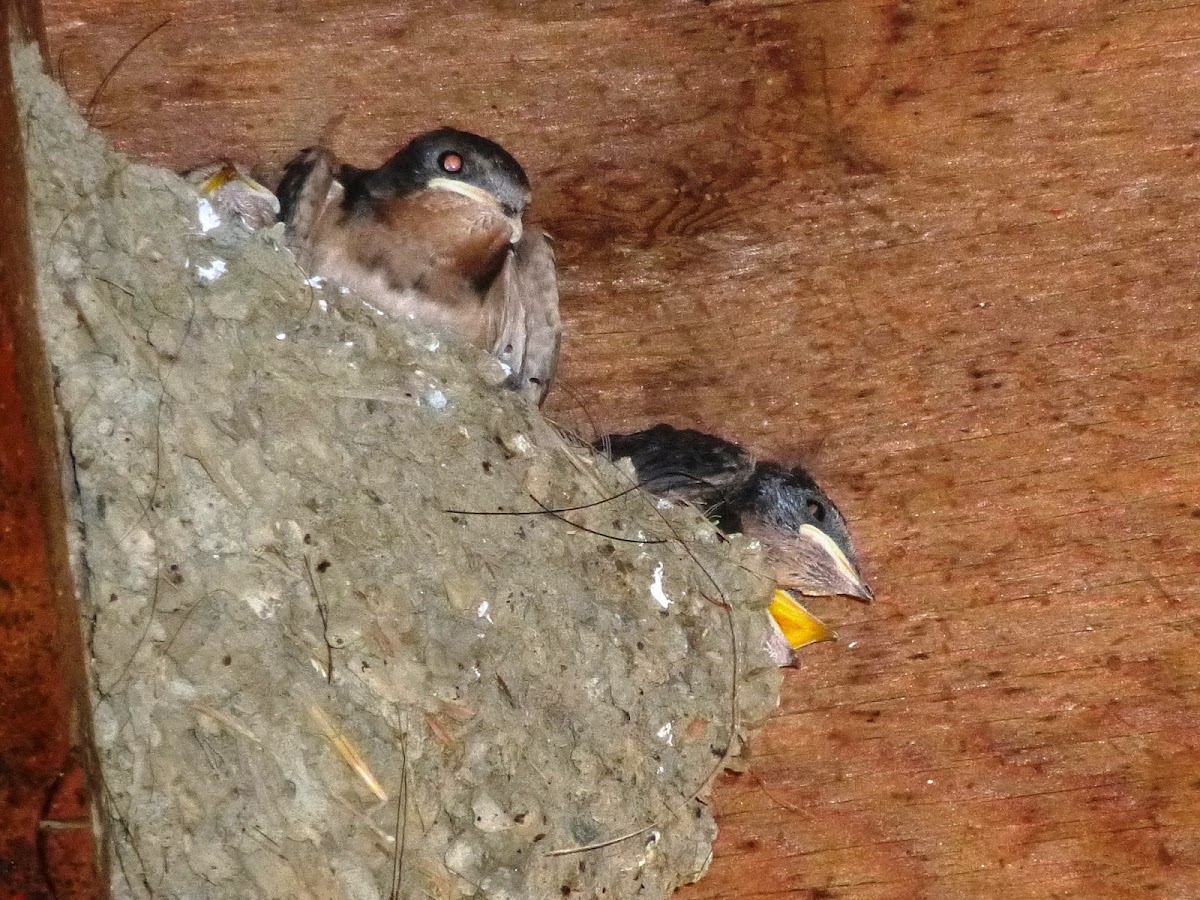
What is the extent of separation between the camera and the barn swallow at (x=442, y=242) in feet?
9.30

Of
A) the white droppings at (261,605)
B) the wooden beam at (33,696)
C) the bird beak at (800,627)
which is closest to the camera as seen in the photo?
the wooden beam at (33,696)

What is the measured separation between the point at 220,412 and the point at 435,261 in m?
0.71

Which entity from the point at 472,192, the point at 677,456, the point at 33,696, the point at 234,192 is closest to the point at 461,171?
the point at 472,192

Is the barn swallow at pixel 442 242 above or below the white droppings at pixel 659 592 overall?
above

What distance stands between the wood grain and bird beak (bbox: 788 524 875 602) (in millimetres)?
73

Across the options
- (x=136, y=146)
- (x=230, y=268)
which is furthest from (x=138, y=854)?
(x=136, y=146)

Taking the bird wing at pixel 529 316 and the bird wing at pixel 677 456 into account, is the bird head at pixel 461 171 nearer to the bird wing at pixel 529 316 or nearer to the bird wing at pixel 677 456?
the bird wing at pixel 529 316

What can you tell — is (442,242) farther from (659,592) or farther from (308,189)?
(659,592)

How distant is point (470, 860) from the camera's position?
2.49m

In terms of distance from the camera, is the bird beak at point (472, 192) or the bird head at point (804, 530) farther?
the bird head at point (804, 530)

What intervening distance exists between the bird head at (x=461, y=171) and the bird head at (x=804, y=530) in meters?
0.78

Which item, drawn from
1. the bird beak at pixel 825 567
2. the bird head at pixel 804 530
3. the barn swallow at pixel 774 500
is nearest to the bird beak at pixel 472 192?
the barn swallow at pixel 774 500

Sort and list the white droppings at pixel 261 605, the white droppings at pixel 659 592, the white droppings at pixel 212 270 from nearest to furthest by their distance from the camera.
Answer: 1. the white droppings at pixel 261 605
2. the white droppings at pixel 212 270
3. the white droppings at pixel 659 592

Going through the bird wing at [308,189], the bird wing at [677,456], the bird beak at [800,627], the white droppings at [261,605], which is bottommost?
the bird beak at [800,627]
